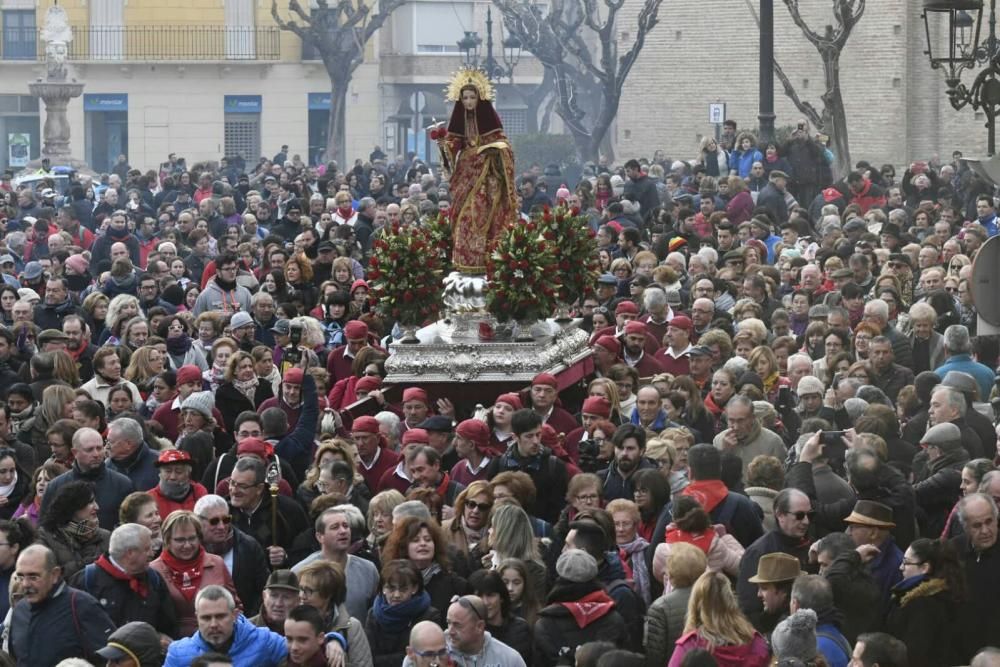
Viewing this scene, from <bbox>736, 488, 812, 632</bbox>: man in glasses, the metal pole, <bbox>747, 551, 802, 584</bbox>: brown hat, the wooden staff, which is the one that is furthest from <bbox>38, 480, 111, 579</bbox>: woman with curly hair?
the metal pole

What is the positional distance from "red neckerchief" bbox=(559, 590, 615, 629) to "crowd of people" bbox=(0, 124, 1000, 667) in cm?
2

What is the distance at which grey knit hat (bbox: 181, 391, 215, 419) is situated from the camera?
13109mm

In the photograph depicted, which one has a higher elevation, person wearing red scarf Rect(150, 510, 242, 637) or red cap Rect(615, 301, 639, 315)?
red cap Rect(615, 301, 639, 315)

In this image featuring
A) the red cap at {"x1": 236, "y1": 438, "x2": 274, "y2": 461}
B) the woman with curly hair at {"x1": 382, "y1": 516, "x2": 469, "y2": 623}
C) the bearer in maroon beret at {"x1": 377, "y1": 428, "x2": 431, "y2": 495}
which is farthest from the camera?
the bearer in maroon beret at {"x1": 377, "y1": 428, "x2": 431, "y2": 495}

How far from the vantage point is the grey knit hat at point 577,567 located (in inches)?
366

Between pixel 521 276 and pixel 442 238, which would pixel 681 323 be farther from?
pixel 442 238

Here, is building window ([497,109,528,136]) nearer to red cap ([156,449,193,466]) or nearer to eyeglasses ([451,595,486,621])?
red cap ([156,449,193,466])

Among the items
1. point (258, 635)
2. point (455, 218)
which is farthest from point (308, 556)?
point (455, 218)

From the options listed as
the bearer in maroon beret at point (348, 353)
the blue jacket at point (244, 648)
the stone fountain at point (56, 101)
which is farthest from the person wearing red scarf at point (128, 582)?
the stone fountain at point (56, 101)

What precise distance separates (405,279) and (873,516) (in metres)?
6.10

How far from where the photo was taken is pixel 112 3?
191ft

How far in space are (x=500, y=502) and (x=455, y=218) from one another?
5.67 metres

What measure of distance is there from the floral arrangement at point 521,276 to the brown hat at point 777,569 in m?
6.00

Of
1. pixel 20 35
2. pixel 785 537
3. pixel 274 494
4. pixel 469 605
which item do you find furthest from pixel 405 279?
pixel 20 35
